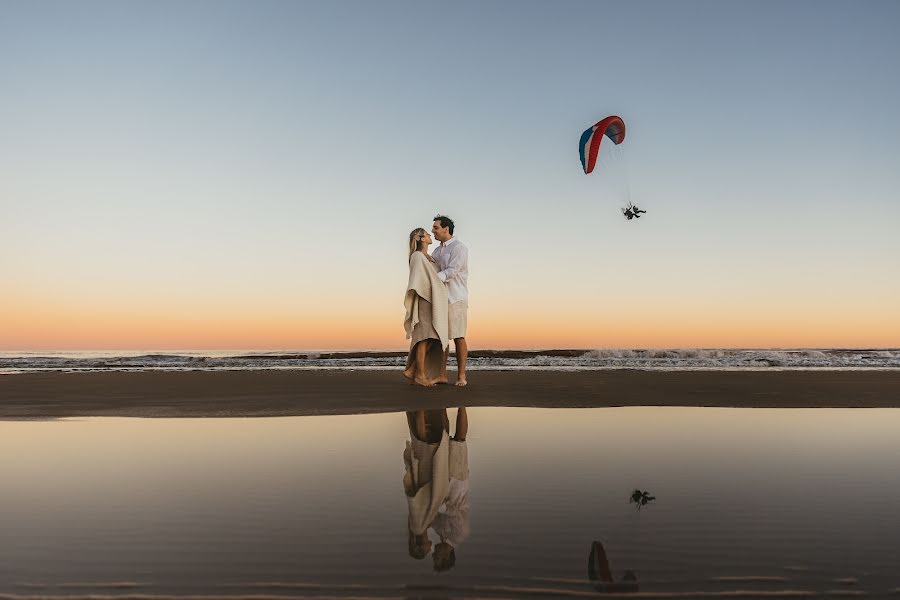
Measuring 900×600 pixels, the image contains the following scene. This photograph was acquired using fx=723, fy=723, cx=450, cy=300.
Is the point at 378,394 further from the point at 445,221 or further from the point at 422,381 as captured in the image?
the point at 445,221

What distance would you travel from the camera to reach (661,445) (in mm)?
4438

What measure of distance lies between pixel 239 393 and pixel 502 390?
3262 mm

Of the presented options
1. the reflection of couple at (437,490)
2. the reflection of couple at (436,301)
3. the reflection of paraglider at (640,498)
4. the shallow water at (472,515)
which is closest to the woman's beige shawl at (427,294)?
the reflection of couple at (436,301)

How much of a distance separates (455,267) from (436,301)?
53 cm

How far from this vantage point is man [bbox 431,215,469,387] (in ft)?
32.5

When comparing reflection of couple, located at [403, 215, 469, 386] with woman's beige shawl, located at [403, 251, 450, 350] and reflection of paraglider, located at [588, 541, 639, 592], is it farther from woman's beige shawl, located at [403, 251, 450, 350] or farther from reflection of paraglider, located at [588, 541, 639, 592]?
reflection of paraglider, located at [588, 541, 639, 592]

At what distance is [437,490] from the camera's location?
9.84 ft

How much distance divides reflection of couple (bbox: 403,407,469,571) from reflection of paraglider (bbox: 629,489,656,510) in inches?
25.2

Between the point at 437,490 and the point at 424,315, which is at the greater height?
the point at 424,315

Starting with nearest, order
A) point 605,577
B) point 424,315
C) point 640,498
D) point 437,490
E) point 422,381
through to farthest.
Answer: point 605,577, point 640,498, point 437,490, point 422,381, point 424,315

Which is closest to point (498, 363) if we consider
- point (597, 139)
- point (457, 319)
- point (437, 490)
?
point (597, 139)

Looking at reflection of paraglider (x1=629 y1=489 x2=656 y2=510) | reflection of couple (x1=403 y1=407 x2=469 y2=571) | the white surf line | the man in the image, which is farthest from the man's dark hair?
the white surf line

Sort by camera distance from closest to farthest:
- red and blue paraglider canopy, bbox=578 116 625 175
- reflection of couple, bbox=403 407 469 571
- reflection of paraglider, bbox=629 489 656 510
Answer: reflection of couple, bbox=403 407 469 571 → reflection of paraglider, bbox=629 489 656 510 → red and blue paraglider canopy, bbox=578 116 625 175

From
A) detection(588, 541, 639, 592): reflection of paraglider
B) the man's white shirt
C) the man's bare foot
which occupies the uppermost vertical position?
the man's white shirt
